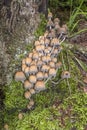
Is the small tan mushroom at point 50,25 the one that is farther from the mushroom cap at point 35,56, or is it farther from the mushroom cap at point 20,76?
the mushroom cap at point 20,76

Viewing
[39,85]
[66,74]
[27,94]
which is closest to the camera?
[39,85]

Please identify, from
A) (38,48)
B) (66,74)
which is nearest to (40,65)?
(38,48)

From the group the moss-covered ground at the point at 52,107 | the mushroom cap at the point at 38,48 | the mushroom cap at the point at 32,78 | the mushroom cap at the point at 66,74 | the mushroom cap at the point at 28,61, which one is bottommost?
the moss-covered ground at the point at 52,107

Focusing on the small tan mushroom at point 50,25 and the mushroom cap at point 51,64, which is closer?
the mushroom cap at point 51,64

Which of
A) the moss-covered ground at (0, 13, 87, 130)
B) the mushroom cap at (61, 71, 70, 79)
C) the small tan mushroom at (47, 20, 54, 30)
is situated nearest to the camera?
the moss-covered ground at (0, 13, 87, 130)

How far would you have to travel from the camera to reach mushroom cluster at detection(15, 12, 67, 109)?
3266 mm

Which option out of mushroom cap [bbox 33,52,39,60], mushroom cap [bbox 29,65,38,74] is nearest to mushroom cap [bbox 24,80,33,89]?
mushroom cap [bbox 29,65,38,74]

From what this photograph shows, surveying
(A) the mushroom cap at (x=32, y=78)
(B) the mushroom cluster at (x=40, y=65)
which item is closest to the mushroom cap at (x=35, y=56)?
(B) the mushroom cluster at (x=40, y=65)

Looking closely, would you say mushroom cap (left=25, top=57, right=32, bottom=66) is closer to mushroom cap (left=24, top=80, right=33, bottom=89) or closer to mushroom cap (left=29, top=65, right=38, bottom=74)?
mushroom cap (left=29, top=65, right=38, bottom=74)

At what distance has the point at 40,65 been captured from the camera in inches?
130

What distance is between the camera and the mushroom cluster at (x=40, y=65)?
129 inches

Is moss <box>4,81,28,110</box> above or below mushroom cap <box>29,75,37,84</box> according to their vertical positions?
below

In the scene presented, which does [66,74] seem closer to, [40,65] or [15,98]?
[40,65]

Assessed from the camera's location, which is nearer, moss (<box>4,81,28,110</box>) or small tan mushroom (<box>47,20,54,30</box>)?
moss (<box>4,81,28,110</box>)
